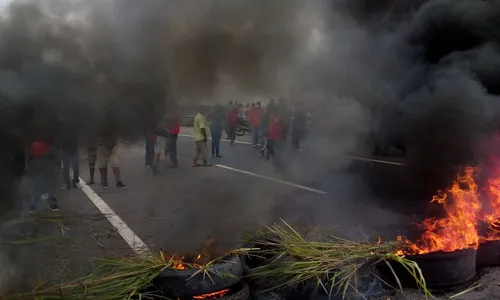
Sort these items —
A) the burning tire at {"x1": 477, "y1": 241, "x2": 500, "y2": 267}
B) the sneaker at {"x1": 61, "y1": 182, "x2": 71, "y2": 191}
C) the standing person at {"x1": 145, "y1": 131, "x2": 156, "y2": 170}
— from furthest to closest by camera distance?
1. the sneaker at {"x1": 61, "y1": 182, "x2": 71, "y2": 191}
2. the burning tire at {"x1": 477, "y1": 241, "x2": 500, "y2": 267}
3. the standing person at {"x1": 145, "y1": 131, "x2": 156, "y2": 170}

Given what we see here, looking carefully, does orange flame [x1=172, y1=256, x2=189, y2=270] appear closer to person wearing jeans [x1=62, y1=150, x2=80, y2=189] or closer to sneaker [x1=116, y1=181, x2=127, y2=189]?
person wearing jeans [x1=62, y1=150, x2=80, y2=189]

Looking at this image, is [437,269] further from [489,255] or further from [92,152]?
[92,152]

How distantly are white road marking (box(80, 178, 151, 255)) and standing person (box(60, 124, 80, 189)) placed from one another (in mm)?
391

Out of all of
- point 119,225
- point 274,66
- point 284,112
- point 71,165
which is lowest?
point 119,225

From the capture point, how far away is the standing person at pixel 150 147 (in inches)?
151

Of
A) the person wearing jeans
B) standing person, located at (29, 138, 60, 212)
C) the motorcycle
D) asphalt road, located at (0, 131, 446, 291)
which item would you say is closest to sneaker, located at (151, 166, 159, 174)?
asphalt road, located at (0, 131, 446, 291)

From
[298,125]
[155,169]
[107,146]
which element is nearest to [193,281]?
[107,146]

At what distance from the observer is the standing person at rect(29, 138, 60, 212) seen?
3430mm

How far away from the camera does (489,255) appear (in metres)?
4.16

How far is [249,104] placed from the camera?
459cm

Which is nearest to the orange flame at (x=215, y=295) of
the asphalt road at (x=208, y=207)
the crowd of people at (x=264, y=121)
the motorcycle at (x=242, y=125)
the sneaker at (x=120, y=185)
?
the asphalt road at (x=208, y=207)

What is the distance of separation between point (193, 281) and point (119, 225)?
Result: 7.06 ft

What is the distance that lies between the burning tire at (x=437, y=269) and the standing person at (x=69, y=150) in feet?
8.28

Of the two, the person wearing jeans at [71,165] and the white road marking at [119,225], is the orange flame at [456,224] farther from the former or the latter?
the person wearing jeans at [71,165]
